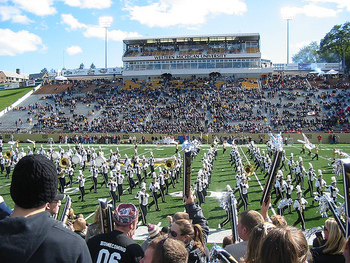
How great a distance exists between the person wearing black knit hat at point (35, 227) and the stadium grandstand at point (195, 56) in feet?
155

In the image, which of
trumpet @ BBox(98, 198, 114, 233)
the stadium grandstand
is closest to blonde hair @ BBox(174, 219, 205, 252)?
trumpet @ BBox(98, 198, 114, 233)

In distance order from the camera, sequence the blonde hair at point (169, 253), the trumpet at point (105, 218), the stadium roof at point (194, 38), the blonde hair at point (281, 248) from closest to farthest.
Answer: the blonde hair at point (281, 248) → the blonde hair at point (169, 253) → the trumpet at point (105, 218) → the stadium roof at point (194, 38)

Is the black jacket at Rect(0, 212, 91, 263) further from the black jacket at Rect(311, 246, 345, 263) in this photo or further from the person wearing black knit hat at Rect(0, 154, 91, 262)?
the black jacket at Rect(311, 246, 345, 263)

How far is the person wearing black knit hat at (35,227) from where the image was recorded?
4.43 feet

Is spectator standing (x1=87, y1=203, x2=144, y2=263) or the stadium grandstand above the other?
the stadium grandstand

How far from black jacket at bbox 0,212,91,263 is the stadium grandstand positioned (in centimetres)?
4732

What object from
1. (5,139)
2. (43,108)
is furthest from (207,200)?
(43,108)

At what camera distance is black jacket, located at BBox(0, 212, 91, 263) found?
4.40 ft

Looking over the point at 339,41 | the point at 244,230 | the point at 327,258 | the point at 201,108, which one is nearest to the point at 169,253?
the point at 244,230

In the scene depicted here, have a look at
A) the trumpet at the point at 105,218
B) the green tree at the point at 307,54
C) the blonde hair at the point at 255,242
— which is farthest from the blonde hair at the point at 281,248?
the green tree at the point at 307,54

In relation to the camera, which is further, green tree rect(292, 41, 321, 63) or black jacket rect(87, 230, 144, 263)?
green tree rect(292, 41, 321, 63)

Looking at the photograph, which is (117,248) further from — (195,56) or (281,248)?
(195,56)

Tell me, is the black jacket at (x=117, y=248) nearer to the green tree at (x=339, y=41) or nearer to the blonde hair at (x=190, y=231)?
the blonde hair at (x=190, y=231)

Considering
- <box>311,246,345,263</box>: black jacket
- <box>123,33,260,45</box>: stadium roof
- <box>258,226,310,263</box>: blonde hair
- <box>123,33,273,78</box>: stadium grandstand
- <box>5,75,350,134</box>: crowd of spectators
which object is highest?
<box>123,33,260,45</box>: stadium roof
